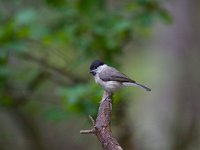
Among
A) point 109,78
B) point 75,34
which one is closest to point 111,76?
point 109,78

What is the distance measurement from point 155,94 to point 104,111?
27.6ft

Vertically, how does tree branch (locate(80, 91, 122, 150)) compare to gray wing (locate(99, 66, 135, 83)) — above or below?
above

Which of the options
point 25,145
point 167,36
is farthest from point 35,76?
point 167,36

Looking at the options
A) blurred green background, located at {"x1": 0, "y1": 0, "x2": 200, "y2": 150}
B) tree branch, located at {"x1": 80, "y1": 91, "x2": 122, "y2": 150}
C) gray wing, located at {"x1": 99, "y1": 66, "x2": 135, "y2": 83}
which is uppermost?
tree branch, located at {"x1": 80, "y1": 91, "x2": 122, "y2": 150}

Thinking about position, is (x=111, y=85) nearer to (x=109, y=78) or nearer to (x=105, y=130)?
(x=109, y=78)

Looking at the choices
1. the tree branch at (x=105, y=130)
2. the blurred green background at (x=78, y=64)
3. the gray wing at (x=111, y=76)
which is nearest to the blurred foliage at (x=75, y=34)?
the blurred green background at (x=78, y=64)

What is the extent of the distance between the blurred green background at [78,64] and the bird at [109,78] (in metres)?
1.20

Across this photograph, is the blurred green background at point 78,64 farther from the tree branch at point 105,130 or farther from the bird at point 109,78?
the tree branch at point 105,130

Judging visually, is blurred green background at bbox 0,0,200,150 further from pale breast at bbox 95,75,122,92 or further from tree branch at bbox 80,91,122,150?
tree branch at bbox 80,91,122,150

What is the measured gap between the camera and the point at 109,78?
14.1ft

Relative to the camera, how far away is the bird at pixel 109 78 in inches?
165

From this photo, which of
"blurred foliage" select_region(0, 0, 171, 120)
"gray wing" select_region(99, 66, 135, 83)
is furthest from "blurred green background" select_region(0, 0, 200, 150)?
"gray wing" select_region(99, 66, 135, 83)

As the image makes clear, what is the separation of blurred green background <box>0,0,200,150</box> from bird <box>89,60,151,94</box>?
1.20 metres

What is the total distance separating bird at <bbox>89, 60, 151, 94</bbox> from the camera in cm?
419
